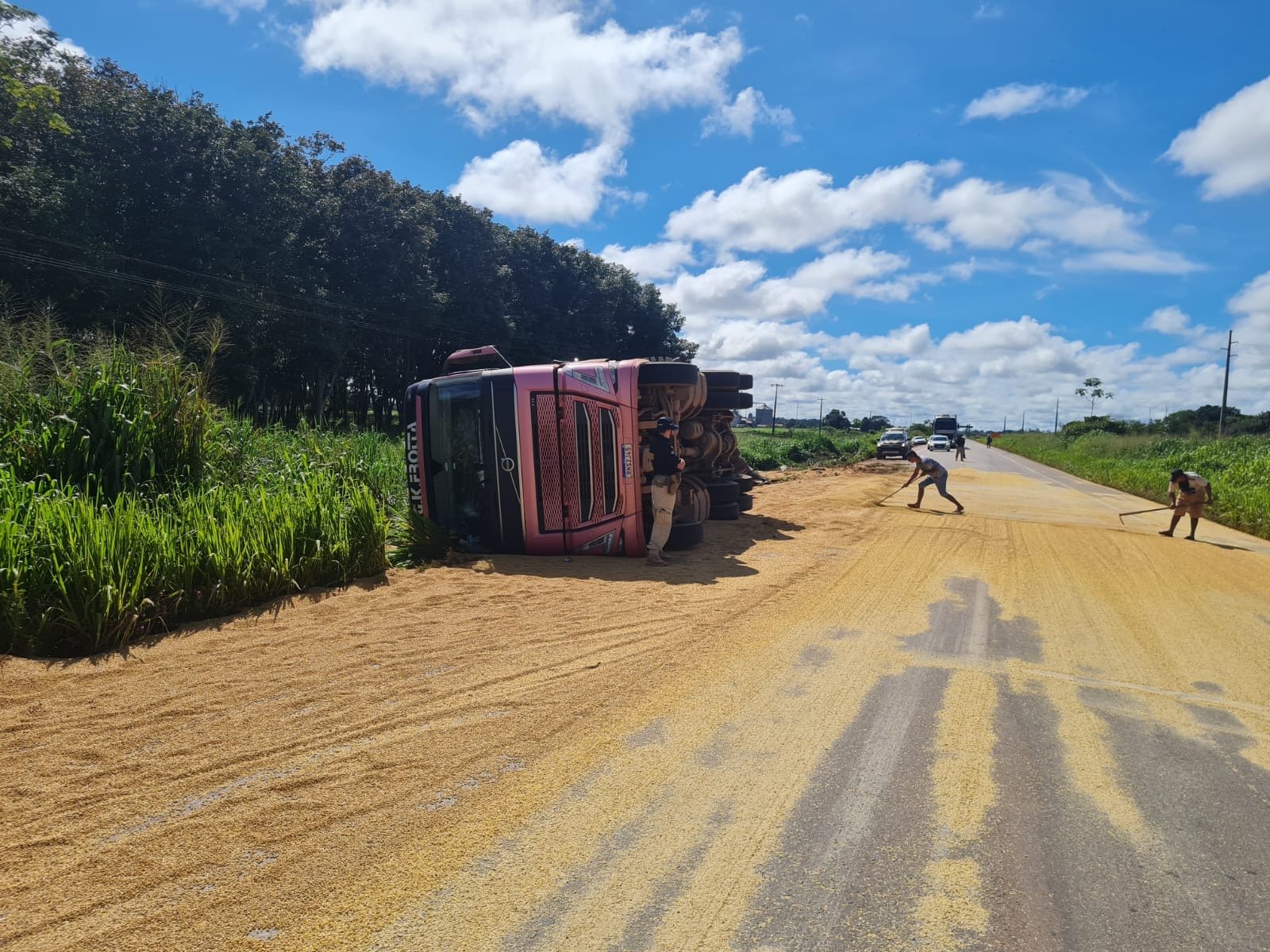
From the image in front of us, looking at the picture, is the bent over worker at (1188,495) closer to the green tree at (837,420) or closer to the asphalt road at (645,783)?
the asphalt road at (645,783)

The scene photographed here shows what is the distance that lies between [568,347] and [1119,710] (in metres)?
40.1

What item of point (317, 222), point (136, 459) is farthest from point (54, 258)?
point (136, 459)

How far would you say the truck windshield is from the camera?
337 inches

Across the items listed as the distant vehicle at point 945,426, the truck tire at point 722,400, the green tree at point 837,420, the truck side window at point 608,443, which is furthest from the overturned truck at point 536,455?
the green tree at point 837,420

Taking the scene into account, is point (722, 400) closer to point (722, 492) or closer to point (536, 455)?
point (722, 492)

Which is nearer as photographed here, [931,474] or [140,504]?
[140,504]

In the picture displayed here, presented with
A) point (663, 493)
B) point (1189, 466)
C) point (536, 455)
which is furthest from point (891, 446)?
point (536, 455)

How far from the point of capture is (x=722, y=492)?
481 inches

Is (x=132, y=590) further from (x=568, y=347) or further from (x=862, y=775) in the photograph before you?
(x=568, y=347)

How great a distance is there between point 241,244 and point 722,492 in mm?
19180

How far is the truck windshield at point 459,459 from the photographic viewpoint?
28.1 feet

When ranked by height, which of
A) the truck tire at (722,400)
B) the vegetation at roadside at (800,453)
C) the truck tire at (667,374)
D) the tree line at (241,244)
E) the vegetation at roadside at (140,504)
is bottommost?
the vegetation at roadside at (800,453)

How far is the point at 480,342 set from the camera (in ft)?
114

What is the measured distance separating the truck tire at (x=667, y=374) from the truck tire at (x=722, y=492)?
3.15 metres
